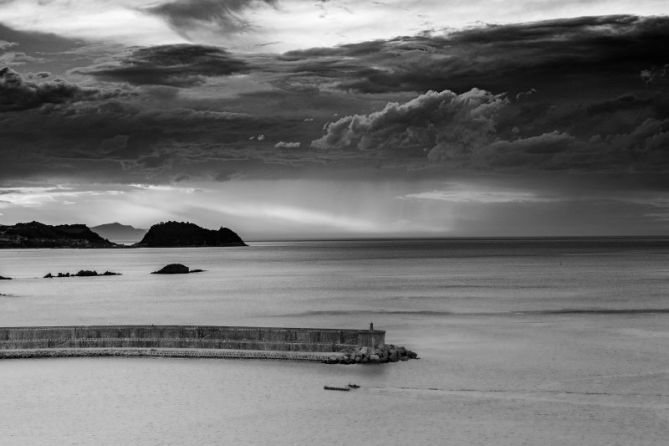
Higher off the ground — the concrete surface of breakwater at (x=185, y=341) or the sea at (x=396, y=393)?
the concrete surface of breakwater at (x=185, y=341)

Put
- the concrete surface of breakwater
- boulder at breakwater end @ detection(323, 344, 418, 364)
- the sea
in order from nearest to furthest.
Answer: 1. the sea
2. boulder at breakwater end @ detection(323, 344, 418, 364)
3. the concrete surface of breakwater

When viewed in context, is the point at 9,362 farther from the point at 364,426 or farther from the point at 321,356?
the point at 364,426

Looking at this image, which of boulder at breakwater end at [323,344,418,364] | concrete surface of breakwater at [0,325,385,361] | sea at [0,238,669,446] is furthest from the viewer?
concrete surface of breakwater at [0,325,385,361]

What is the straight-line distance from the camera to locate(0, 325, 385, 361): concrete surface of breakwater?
43094mm

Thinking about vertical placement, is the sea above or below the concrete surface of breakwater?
below

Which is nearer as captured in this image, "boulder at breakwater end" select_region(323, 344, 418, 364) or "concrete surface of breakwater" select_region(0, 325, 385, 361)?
"boulder at breakwater end" select_region(323, 344, 418, 364)

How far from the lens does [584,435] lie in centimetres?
2998

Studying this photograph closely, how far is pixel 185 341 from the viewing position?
149 feet

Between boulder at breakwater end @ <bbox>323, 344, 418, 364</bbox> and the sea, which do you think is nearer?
the sea

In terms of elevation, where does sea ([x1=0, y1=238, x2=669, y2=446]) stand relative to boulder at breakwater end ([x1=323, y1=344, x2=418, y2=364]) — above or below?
below

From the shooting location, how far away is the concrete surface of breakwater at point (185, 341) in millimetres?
43094

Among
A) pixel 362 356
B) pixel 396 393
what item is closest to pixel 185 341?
pixel 362 356

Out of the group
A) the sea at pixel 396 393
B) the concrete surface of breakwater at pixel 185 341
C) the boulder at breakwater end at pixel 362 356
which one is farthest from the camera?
the concrete surface of breakwater at pixel 185 341

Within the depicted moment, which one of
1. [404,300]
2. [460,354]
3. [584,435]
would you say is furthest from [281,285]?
[584,435]
